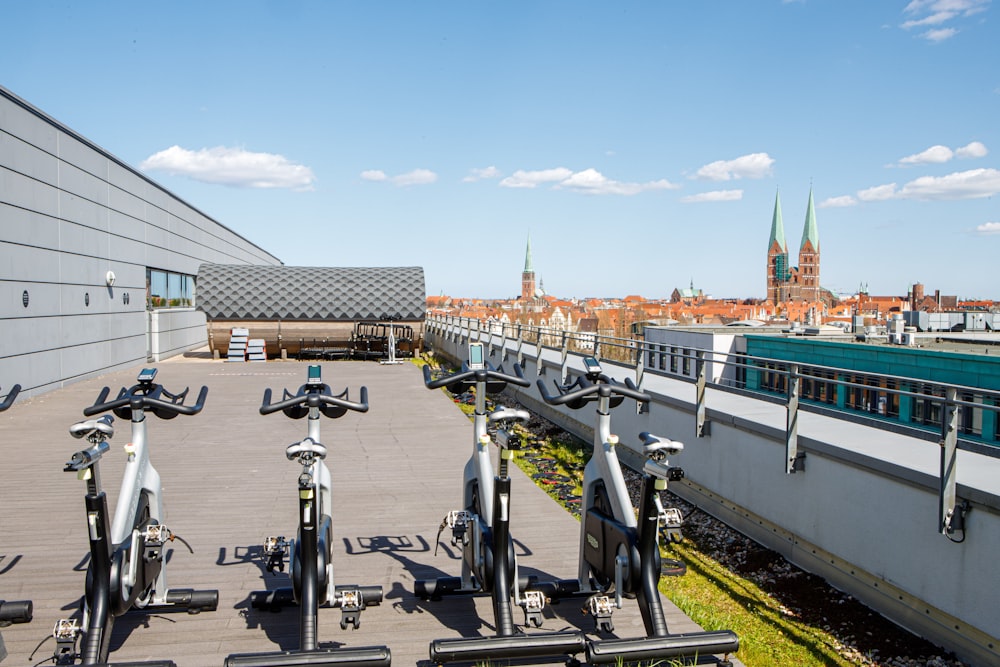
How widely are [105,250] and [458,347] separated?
10.2 m

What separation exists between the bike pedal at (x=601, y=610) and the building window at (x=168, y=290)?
78.4ft

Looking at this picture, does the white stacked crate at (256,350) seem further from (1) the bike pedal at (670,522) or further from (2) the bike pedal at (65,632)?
(1) the bike pedal at (670,522)

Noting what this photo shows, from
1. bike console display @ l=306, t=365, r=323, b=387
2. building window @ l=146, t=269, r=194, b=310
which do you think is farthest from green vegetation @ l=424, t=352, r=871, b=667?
building window @ l=146, t=269, r=194, b=310

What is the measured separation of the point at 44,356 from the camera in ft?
54.6

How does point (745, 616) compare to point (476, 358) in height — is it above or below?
below

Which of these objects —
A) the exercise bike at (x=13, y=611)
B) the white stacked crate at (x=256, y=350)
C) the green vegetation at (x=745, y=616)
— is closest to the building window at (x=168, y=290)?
the white stacked crate at (x=256, y=350)

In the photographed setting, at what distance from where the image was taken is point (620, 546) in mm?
4523

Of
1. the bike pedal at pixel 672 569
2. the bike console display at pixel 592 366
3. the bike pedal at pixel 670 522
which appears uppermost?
the bike console display at pixel 592 366

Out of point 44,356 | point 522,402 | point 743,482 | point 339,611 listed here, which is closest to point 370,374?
point 522,402

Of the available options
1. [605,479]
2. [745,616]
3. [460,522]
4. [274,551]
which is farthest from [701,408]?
[274,551]

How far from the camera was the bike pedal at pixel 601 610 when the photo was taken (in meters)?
4.45

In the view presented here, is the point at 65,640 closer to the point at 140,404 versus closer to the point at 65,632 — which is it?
the point at 65,632

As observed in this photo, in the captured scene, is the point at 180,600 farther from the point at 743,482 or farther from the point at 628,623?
the point at 743,482

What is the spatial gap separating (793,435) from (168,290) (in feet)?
85.9
